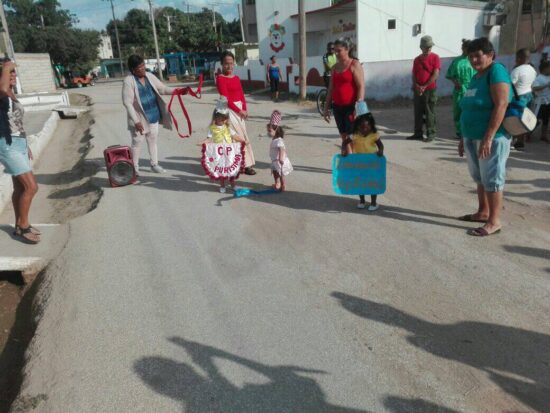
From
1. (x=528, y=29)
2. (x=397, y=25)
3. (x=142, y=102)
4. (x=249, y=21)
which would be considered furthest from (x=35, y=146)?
(x=249, y=21)

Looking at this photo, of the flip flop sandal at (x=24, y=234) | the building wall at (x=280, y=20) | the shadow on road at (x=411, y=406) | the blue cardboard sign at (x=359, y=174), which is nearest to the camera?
the shadow on road at (x=411, y=406)

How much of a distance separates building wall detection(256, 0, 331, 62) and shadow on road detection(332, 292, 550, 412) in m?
24.4

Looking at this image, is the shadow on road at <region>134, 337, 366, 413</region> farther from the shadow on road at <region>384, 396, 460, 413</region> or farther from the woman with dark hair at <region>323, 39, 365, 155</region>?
the woman with dark hair at <region>323, 39, 365, 155</region>

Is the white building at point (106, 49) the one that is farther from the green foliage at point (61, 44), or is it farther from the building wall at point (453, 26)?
the building wall at point (453, 26)

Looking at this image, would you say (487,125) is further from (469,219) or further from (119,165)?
(119,165)

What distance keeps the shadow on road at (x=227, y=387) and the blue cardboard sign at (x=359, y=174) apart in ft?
9.34

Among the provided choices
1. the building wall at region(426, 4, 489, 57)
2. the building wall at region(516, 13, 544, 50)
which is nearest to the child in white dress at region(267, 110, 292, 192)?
the building wall at region(426, 4, 489, 57)

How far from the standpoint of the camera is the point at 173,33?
2235 inches

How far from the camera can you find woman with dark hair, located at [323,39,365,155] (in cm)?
571

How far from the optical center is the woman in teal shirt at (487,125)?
4.03 metres

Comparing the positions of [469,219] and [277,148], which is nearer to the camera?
[469,219]

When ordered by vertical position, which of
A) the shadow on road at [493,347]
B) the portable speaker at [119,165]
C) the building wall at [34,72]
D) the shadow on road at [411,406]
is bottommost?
the shadow on road at [411,406]

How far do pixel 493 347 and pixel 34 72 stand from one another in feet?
134

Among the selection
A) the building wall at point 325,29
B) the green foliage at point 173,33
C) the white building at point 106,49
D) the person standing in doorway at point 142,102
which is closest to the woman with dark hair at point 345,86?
the person standing in doorway at point 142,102
